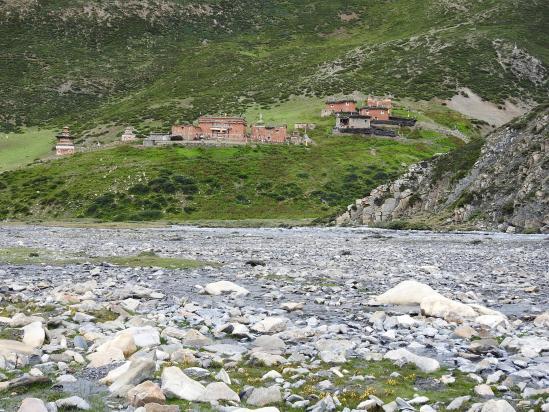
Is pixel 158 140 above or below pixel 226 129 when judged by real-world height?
below

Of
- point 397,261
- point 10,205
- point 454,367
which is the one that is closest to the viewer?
point 454,367

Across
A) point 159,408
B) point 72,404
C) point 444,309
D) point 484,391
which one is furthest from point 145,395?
point 444,309

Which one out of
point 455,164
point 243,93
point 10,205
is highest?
point 243,93

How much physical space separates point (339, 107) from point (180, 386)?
150198 millimetres

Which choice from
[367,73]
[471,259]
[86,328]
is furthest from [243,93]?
[86,328]

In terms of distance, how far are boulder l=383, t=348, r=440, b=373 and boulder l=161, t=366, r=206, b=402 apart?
3.37 m

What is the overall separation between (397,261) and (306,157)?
93.1 meters

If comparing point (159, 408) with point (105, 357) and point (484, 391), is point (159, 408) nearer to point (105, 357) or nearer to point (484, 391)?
point (105, 357)

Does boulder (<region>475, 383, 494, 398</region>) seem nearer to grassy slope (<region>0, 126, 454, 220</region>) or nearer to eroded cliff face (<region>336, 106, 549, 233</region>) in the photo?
eroded cliff face (<region>336, 106, 549, 233</region>)

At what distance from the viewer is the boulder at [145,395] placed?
25.5 ft

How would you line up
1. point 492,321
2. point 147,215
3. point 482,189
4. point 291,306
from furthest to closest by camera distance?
point 147,215 → point 482,189 → point 291,306 → point 492,321

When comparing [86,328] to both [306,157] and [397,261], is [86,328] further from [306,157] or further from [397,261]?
[306,157]

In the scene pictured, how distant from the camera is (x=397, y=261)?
27.3m

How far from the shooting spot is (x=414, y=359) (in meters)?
9.73
